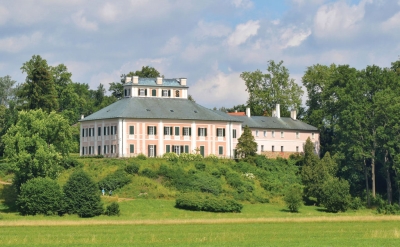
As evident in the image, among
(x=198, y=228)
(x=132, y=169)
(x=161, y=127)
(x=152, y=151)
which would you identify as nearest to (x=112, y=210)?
(x=132, y=169)

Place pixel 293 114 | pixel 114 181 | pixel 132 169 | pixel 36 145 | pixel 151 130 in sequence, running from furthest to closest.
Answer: pixel 293 114, pixel 151 130, pixel 132 169, pixel 114 181, pixel 36 145

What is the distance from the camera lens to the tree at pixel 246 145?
97619 mm

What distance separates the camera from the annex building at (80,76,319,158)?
9588 centimetres

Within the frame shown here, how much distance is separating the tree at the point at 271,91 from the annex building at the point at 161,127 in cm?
1355

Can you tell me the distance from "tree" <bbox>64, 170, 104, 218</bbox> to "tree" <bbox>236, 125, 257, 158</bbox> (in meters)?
27.2

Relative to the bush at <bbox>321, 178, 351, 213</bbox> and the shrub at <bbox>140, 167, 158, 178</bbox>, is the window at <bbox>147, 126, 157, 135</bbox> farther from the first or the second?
the bush at <bbox>321, 178, 351, 213</bbox>

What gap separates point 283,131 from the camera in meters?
108

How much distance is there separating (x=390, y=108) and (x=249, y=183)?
57.1ft

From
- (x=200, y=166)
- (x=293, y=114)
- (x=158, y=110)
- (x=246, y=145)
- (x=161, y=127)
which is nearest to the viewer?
(x=200, y=166)

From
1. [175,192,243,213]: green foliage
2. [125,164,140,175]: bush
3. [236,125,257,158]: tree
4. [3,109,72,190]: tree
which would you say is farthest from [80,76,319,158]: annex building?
[175,192,243,213]: green foliage

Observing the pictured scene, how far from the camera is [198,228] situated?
58969 millimetres

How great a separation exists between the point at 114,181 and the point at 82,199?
38.9 feet

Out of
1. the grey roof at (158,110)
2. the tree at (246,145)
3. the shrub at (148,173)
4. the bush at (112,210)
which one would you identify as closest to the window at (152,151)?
the grey roof at (158,110)

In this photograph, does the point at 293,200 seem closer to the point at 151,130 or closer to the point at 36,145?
the point at 151,130
